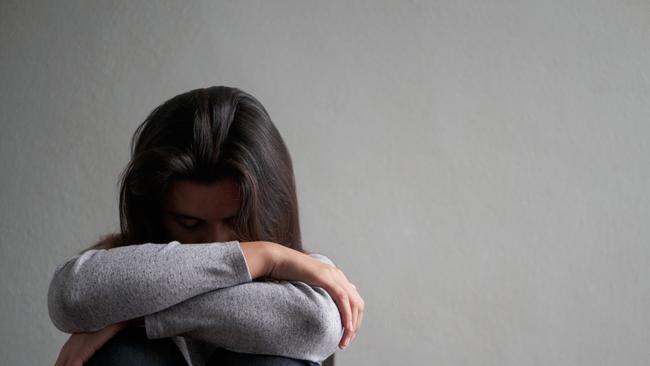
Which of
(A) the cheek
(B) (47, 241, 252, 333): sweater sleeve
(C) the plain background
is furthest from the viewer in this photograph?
(C) the plain background

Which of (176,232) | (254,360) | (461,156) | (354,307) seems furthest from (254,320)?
(461,156)

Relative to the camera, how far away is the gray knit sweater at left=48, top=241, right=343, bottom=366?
2.68 feet

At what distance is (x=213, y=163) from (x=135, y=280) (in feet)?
0.76

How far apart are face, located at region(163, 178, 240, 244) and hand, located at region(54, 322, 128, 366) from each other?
0.64ft

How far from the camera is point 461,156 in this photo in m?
1.62

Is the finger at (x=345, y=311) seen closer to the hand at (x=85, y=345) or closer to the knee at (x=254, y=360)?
the knee at (x=254, y=360)

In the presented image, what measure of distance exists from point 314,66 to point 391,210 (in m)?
0.38

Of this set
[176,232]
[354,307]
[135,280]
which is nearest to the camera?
[135,280]

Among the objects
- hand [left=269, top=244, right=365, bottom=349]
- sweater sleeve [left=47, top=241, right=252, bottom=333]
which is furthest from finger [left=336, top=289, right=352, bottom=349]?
sweater sleeve [left=47, top=241, right=252, bottom=333]

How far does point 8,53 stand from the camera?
5.12ft

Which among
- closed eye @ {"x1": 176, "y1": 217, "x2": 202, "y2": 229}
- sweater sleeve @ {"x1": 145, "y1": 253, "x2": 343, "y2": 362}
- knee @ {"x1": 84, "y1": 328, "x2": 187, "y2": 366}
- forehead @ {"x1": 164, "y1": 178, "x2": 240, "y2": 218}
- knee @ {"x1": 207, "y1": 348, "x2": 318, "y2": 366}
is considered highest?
forehead @ {"x1": 164, "y1": 178, "x2": 240, "y2": 218}

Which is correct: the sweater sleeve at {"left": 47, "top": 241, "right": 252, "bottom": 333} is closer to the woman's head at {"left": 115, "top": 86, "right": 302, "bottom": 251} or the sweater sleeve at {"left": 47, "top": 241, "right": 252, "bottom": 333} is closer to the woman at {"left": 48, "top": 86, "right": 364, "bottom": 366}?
the woman at {"left": 48, "top": 86, "right": 364, "bottom": 366}

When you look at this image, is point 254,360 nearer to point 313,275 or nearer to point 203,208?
point 313,275

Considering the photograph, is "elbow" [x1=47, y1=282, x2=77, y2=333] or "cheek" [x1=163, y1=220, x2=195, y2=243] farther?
"cheek" [x1=163, y1=220, x2=195, y2=243]
